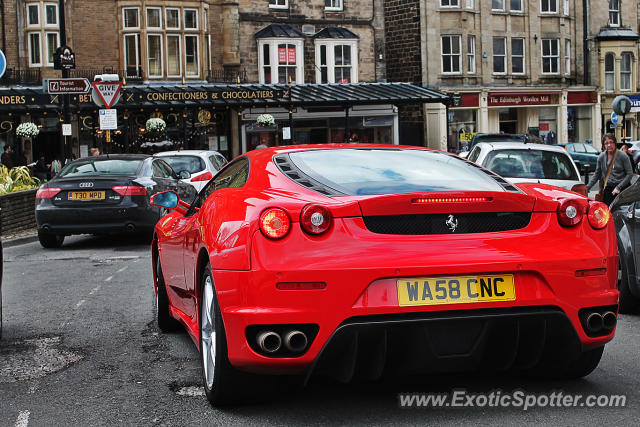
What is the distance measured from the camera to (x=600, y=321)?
15.2ft

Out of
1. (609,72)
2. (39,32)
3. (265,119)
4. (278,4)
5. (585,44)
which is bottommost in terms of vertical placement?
(265,119)

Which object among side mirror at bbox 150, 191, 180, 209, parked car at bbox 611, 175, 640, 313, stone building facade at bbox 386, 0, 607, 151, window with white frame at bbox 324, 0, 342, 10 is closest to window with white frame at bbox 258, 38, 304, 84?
window with white frame at bbox 324, 0, 342, 10

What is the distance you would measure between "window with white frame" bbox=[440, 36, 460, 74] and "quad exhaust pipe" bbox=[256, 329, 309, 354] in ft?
148

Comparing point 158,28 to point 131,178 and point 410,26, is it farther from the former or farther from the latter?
point 131,178

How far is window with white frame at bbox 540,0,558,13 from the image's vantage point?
51.5 m

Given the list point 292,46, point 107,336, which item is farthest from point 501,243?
point 292,46

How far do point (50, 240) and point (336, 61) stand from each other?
3238 centimetres

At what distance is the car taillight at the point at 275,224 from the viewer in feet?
14.4

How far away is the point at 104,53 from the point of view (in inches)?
1563

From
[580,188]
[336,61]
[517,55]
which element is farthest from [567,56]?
[580,188]

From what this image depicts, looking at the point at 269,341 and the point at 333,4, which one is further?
the point at 333,4

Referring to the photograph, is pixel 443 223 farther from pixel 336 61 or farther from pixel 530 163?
pixel 336 61

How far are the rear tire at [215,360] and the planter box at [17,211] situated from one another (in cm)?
1302

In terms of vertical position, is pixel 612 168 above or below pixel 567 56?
below
